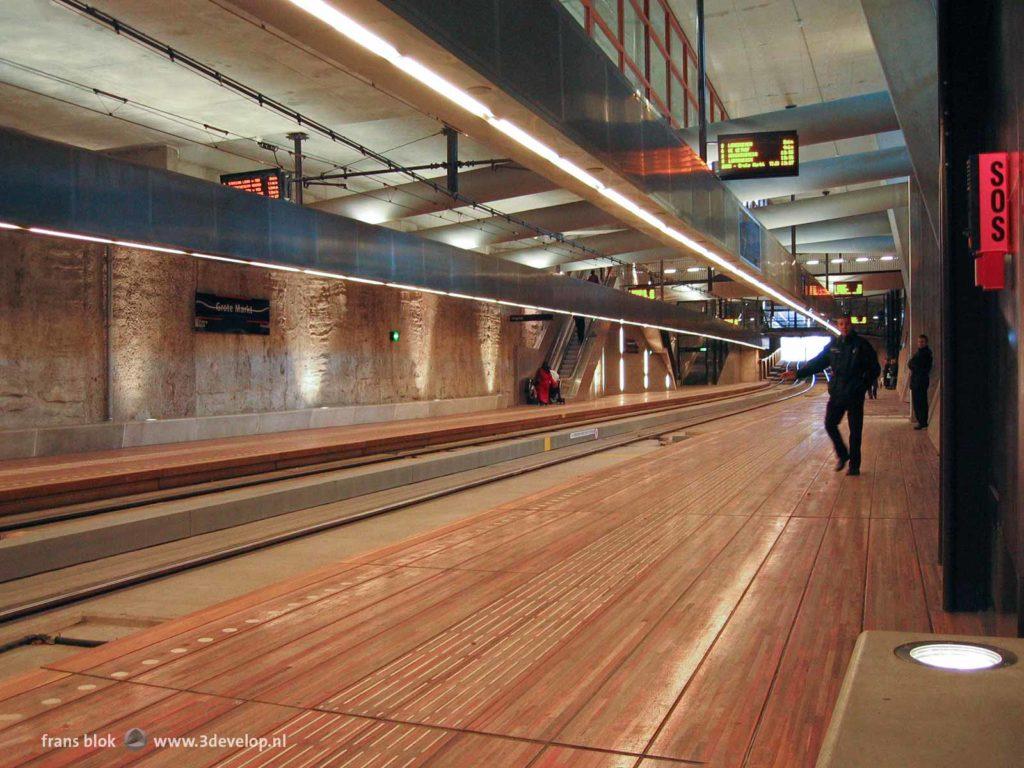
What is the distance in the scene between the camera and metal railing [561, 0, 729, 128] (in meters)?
11.3

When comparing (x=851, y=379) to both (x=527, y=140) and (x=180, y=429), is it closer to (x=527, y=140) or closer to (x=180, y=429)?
(x=527, y=140)

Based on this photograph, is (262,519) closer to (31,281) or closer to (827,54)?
(31,281)

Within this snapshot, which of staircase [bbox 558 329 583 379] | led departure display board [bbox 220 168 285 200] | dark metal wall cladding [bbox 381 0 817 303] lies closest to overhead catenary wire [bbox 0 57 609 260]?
led departure display board [bbox 220 168 285 200]

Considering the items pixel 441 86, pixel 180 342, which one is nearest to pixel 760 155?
pixel 441 86

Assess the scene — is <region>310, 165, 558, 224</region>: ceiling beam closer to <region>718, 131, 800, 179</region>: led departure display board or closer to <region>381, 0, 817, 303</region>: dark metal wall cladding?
<region>718, 131, 800, 179</region>: led departure display board

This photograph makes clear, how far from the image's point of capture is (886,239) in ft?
102

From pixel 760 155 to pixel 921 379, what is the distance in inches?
177

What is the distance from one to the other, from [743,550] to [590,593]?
4.30ft

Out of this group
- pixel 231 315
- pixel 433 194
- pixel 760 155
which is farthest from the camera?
pixel 433 194

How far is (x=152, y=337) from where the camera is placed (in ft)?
41.4

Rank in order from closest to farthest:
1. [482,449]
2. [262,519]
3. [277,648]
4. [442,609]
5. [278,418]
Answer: [277,648], [442,609], [262,519], [482,449], [278,418]

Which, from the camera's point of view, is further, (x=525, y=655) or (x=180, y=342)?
(x=180, y=342)

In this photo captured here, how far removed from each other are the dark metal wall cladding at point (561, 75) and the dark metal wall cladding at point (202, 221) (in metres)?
5.07

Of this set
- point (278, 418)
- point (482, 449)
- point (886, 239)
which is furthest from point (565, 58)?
point (886, 239)
